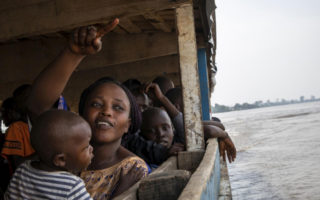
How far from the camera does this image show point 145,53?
18.3 ft

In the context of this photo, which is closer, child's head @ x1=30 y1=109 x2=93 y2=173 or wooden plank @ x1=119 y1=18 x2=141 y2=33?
child's head @ x1=30 y1=109 x2=93 y2=173

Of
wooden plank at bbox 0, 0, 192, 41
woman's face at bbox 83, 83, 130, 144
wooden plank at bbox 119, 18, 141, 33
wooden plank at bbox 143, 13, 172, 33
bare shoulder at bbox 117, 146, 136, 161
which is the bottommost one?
bare shoulder at bbox 117, 146, 136, 161

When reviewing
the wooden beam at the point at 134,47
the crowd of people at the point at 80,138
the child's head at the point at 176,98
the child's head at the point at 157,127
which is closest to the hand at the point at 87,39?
the crowd of people at the point at 80,138

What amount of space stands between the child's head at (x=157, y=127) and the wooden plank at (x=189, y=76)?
1.28 ft

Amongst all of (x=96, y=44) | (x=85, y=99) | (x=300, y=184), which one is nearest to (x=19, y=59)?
(x=85, y=99)

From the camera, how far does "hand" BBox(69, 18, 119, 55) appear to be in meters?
1.84

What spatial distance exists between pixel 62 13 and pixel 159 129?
47.1 inches

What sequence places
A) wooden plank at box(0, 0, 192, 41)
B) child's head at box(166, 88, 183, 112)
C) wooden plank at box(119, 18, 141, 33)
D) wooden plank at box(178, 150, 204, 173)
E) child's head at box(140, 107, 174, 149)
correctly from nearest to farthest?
wooden plank at box(178, 150, 204, 173) → wooden plank at box(0, 0, 192, 41) → child's head at box(140, 107, 174, 149) → child's head at box(166, 88, 183, 112) → wooden plank at box(119, 18, 141, 33)

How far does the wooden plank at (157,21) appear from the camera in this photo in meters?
4.51

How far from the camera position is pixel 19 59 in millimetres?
5449

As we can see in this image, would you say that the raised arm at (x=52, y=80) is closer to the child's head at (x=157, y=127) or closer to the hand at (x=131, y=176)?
the hand at (x=131, y=176)

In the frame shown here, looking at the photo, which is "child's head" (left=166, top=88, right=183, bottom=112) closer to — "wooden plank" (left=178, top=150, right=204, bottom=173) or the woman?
"wooden plank" (left=178, top=150, right=204, bottom=173)

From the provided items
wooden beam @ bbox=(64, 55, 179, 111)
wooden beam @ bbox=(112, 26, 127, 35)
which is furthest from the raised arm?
wooden beam @ bbox=(64, 55, 179, 111)

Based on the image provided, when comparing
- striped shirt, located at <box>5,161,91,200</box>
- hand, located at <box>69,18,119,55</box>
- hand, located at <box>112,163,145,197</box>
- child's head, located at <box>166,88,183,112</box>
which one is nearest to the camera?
striped shirt, located at <box>5,161,91,200</box>
